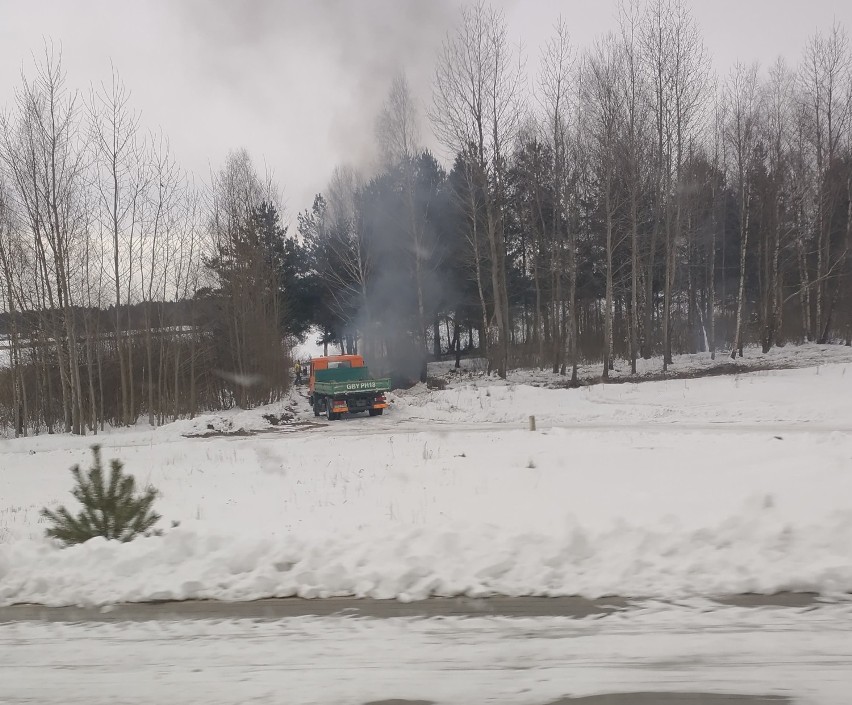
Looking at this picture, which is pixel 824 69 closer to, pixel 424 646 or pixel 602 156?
pixel 602 156

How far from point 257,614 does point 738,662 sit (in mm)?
3126

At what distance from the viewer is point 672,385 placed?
23516 millimetres

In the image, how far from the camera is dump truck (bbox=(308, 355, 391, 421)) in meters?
23.6

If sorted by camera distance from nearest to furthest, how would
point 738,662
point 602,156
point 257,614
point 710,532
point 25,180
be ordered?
point 738,662 → point 257,614 → point 710,532 → point 25,180 → point 602,156

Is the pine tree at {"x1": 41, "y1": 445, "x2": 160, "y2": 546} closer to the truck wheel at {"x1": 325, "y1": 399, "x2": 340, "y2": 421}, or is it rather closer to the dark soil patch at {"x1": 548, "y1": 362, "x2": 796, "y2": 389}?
the truck wheel at {"x1": 325, "y1": 399, "x2": 340, "y2": 421}

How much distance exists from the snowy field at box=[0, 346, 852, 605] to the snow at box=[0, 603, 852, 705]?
546mm

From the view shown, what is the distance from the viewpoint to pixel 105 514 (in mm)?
6309

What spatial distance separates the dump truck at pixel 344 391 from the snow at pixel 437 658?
63.1 feet

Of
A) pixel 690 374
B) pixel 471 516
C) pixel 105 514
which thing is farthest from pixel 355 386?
pixel 105 514

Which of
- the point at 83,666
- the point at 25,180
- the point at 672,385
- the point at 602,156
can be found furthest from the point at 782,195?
the point at 83,666

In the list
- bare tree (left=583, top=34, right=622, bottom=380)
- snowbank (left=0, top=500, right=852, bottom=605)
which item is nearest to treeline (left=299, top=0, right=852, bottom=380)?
bare tree (left=583, top=34, right=622, bottom=380)

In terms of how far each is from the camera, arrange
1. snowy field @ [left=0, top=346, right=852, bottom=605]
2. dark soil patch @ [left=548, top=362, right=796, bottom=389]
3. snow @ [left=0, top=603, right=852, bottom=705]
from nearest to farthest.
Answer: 1. snow @ [left=0, top=603, right=852, bottom=705]
2. snowy field @ [left=0, top=346, right=852, bottom=605]
3. dark soil patch @ [left=548, top=362, right=796, bottom=389]

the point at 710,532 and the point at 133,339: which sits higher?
the point at 133,339

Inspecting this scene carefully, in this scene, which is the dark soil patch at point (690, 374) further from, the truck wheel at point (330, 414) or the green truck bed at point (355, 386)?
the truck wheel at point (330, 414)
